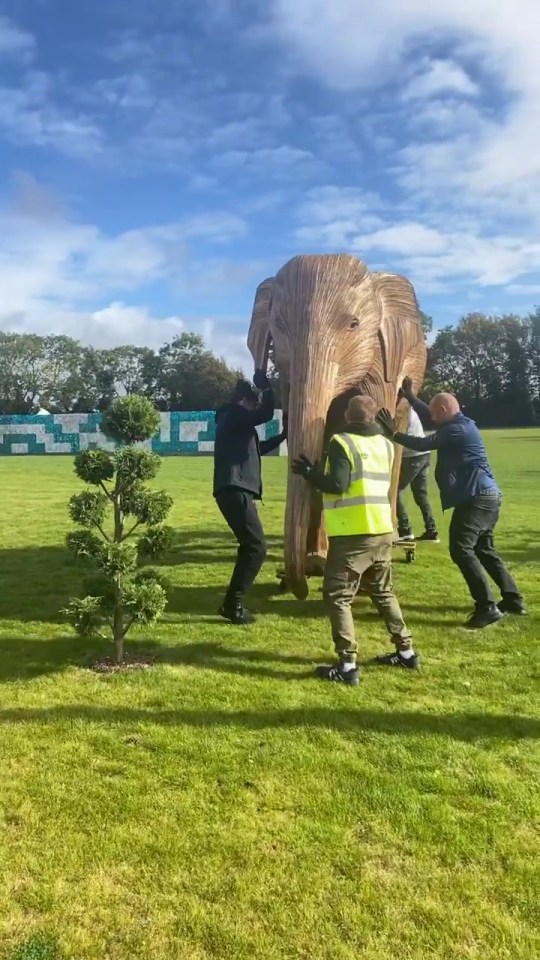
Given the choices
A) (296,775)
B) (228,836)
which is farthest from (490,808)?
(228,836)

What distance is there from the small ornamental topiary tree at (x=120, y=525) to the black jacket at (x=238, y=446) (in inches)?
39.2

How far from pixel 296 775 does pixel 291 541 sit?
191 centimetres

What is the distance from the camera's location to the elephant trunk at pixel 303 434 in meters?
5.31

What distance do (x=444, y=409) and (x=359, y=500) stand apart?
1988 mm

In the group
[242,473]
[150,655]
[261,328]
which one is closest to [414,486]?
[261,328]

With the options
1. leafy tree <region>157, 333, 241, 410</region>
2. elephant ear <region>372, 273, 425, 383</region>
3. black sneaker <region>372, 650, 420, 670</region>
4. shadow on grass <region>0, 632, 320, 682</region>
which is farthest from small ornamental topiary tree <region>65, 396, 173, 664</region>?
leafy tree <region>157, 333, 241, 410</region>

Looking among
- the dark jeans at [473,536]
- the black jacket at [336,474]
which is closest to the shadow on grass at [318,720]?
the black jacket at [336,474]

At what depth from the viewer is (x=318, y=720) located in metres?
4.36

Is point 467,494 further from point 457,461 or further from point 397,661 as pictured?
point 397,661

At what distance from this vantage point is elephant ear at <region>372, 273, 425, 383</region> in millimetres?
6551

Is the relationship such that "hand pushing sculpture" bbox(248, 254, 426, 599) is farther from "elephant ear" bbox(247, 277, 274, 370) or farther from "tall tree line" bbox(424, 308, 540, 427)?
"tall tree line" bbox(424, 308, 540, 427)

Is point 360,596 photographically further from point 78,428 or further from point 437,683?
point 78,428

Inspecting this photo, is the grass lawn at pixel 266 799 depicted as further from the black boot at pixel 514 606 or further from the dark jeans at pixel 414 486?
the dark jeans at pixel 414 486

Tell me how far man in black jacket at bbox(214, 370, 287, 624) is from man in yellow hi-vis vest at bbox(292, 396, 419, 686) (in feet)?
4.12
